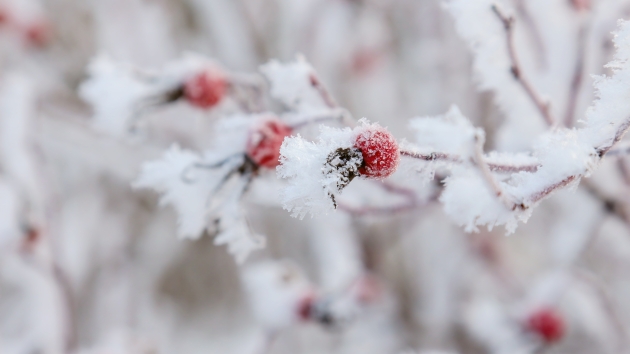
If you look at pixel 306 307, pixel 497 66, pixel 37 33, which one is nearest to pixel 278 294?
pixel 306 307

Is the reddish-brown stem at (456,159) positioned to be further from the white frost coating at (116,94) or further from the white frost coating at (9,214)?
the white frost coating at (9,214)

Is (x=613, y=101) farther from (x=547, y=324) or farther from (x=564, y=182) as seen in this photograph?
(x=547, y=324)

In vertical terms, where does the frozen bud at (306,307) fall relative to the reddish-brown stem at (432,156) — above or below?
above

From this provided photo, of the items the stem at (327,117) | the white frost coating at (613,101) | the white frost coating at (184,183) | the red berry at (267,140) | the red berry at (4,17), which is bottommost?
the white frost coating at (613,101)

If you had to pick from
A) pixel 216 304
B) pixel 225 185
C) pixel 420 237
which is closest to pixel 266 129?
pixel 225 185

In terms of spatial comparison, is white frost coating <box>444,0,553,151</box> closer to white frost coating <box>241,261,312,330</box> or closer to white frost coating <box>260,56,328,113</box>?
white frost coating <box>260,56,328,113</box>

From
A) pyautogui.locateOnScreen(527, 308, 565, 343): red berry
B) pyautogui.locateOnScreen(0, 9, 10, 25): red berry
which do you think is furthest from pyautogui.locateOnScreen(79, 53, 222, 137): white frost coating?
pyautogui.locateOnScreen(0, 9, 10, 25): red berry

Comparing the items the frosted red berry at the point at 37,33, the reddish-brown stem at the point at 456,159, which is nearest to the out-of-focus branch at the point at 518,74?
the reddish-brown stem at the point at 456,159

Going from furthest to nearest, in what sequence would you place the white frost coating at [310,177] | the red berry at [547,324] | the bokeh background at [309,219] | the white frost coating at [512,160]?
the red berry at [547,324]
the bokeh background at [309,219]
the white frost coating at [512,160]
the white frost coating at [310,177]
